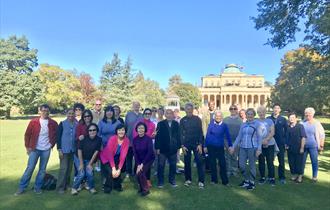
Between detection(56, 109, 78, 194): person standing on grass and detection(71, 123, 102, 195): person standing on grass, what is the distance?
277 mm

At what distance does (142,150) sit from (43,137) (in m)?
2.16

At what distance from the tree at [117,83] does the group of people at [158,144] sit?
3458 cm

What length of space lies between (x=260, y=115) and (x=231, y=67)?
105746 mm

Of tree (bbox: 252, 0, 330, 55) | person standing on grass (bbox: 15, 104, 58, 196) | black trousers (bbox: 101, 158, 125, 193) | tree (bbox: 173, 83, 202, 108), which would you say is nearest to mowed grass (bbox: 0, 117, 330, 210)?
black trousers (bbox: 101, 158, 125, 193)

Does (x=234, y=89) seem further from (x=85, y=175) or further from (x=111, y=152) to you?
(x=85, y=175)

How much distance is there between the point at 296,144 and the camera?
7852mm

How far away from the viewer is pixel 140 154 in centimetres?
696

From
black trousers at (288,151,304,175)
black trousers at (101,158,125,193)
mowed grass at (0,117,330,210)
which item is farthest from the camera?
black trousers at (288,151,304,175)

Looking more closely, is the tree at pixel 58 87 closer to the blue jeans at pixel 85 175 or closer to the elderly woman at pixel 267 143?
the blue jeans at pixel 85 175

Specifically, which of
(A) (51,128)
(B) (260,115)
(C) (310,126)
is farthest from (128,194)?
(C) (310,126)

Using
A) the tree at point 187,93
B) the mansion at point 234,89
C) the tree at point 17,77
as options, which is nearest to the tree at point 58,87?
the tree at point 17,77

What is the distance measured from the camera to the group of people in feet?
21.9

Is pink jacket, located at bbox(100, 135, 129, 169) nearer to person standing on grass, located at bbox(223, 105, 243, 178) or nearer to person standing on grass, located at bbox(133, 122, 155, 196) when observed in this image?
person standing on grass, located at bbox(133, 122, 155, 196)

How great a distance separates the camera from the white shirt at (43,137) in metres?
6.59
